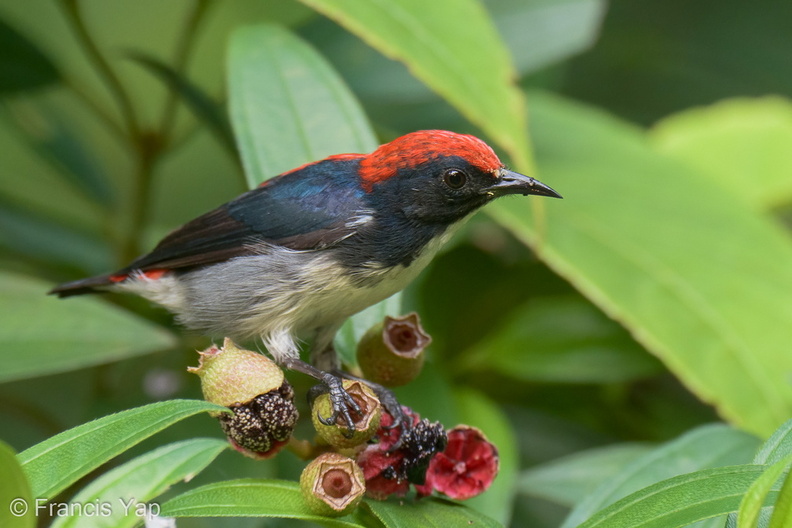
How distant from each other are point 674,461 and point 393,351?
2.49 ft

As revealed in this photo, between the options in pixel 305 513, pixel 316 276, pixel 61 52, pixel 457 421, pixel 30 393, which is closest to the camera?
pixel 305 513

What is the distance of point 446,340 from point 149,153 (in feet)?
4.42

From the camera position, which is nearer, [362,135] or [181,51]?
[362,135]

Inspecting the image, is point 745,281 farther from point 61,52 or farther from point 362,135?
point 61,52

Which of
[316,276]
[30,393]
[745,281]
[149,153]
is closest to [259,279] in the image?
[316,276]

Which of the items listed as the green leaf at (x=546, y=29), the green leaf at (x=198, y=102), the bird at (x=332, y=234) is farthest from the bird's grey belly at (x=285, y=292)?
the green leaf at (x=546, y=29)

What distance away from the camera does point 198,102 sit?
291 cm

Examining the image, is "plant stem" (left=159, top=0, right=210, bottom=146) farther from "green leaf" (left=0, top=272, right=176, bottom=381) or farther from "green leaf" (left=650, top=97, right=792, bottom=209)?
"green leaf" (left=650, top=97, right=792, bottom=209)

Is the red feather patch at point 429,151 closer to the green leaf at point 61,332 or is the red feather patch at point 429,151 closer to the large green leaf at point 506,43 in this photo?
the green leaf at point 61,332

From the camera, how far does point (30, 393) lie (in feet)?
12.5

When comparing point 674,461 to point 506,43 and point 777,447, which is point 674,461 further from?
point 506,43

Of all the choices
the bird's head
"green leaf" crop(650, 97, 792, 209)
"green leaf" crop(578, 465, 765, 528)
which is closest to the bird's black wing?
the bird's head

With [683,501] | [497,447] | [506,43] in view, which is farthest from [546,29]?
[683,501]

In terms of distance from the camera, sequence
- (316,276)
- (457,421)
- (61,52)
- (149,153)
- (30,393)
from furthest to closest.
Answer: (30,393) → (61,52) → (149,153) → (457,421) → (316,276)
